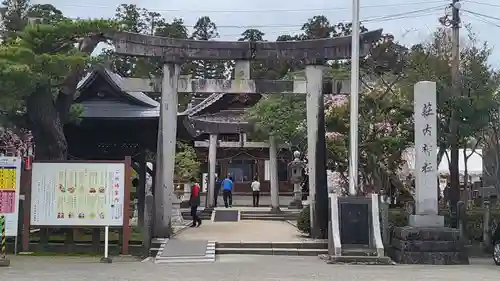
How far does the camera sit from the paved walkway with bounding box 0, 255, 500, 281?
43.0ft

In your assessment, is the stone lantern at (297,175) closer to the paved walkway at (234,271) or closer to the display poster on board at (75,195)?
the paved walkway at (234,271)

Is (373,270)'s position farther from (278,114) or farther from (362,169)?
(278,114)

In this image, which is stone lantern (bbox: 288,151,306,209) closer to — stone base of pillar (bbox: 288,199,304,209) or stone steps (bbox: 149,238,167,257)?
stone base of pillar (bbox: 288,199,304,209)

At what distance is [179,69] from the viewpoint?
1966cm

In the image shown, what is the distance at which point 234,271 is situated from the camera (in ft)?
47.0

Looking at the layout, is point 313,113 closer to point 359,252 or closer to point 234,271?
point 359,252

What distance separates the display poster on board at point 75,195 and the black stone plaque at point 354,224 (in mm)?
6224

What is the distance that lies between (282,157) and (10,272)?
27.4 m

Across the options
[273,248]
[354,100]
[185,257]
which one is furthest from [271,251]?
[354,100]

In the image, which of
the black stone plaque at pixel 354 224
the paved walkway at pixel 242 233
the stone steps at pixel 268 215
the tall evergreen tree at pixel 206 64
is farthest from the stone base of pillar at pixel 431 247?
the tall evergreen tree at pixel 206 64

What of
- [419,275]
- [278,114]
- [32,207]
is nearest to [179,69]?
[32,207]

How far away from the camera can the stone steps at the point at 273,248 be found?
59.8ft

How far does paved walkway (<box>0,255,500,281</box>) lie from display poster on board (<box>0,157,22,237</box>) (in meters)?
1.06

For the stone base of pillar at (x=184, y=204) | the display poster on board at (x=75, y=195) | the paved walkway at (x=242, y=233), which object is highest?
the display poster on board at (x=75, y=195)
